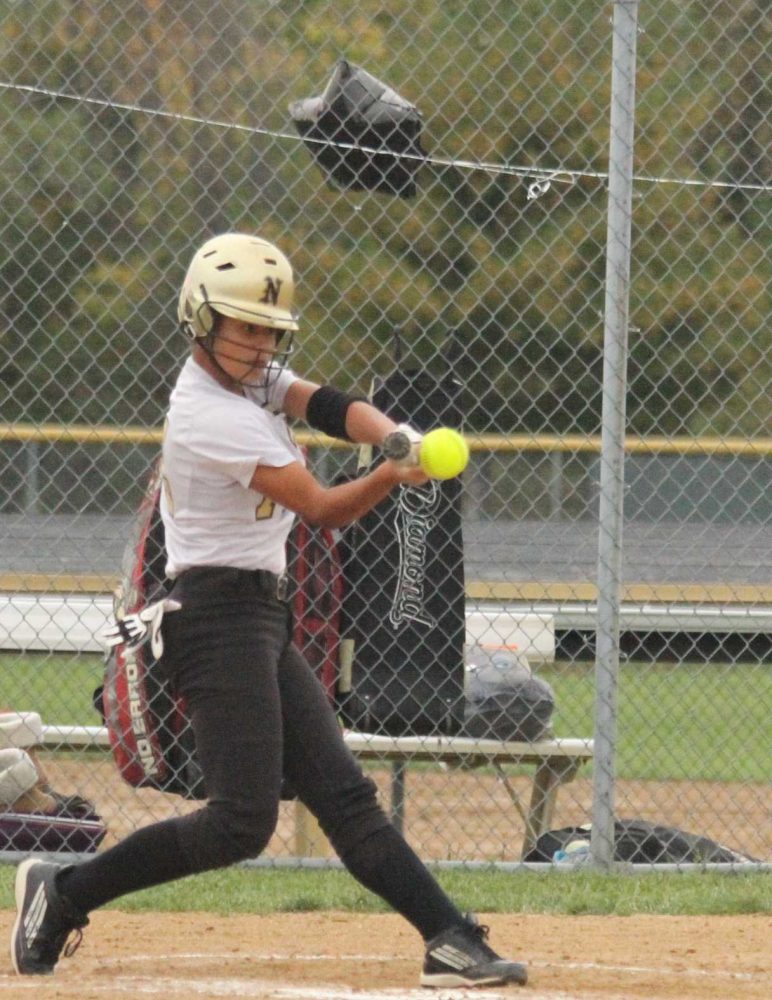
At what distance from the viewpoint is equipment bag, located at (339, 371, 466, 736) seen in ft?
18.3

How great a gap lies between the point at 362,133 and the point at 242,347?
6.91ft

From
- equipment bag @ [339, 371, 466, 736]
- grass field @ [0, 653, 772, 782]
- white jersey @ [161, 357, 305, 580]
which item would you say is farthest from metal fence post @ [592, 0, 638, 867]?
grass field @ [0, 653, 772, 782]

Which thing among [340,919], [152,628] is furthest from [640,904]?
[152,628]

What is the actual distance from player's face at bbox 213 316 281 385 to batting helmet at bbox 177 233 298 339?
1.3 inches

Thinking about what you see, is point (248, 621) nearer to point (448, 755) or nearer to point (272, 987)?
point (272, 987)

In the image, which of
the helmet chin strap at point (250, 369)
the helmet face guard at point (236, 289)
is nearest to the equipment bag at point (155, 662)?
the helmet chin strap at point (250, 369)

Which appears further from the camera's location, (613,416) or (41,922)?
(613,416)

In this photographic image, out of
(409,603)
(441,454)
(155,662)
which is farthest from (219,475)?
(409,603)

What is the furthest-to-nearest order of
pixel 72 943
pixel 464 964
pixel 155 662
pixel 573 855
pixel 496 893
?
pixel 573 855 → pixel 496 893 → pixel 155 662 → pixel 72 943 → pixel 464 964

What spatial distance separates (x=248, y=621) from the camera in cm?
390

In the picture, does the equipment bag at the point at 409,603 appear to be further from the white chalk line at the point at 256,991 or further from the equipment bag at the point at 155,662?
the white chalk line at the point at 256,991

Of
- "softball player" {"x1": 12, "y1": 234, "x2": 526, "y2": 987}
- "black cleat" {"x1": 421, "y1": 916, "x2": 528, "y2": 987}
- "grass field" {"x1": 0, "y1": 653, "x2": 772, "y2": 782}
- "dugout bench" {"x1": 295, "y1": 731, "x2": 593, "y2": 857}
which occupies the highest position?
"softball player" {"x1": 12, "y1": 234, "x2": 526, "y2": 987}

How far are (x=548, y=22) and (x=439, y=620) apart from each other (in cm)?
755

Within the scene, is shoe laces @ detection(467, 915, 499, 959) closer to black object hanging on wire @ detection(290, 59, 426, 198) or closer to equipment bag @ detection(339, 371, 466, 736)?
equipment bag @ detection(339, 371, 466, 736)
